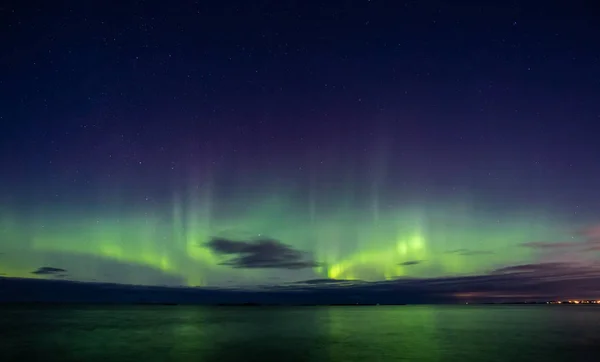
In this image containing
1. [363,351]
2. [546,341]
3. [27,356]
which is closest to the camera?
[27,356]

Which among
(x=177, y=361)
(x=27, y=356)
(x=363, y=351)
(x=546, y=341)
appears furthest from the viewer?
(x=546, y=341)

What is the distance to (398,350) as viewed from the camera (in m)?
41.1

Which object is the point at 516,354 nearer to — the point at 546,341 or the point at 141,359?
the point at 546,341

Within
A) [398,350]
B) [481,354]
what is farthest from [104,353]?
[481,354]

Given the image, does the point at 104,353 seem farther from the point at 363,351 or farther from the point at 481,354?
the point at 481,354

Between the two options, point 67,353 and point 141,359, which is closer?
point 141,359

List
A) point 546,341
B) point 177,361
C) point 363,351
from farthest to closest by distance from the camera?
point 546,341
point 363,351
point 177,361

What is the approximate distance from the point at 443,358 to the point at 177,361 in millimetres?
18264

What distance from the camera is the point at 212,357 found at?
3678 cm

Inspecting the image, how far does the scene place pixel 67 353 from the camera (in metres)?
39.1

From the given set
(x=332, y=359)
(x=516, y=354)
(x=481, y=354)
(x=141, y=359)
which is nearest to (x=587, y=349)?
(x=516, y=354)

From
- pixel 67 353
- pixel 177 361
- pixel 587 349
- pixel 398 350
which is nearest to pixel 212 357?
pixel 177 361

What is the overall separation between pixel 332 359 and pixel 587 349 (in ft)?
69.4

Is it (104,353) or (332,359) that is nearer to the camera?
(332,359)
